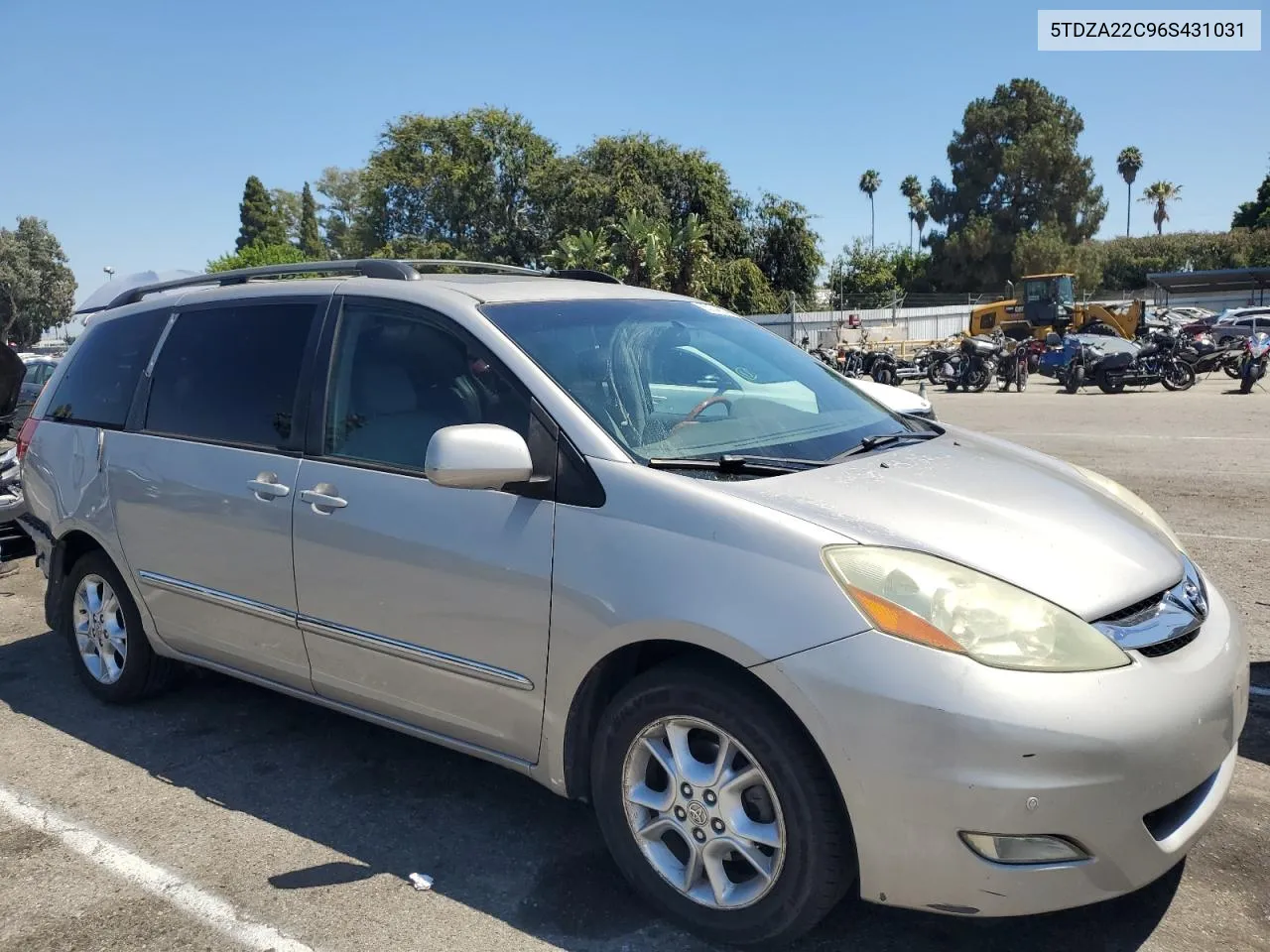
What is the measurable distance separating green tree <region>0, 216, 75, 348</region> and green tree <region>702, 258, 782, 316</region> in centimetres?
4353

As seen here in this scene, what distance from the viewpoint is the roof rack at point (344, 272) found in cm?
364

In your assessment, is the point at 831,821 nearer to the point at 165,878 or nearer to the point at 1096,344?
the point at 165,878

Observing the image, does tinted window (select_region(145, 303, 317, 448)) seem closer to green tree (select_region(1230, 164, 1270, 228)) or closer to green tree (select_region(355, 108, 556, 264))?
Answer: green tree (select_region(355, 108, 556, 264))

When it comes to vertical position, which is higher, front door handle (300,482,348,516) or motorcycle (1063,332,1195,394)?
front door handle (300,482,348,516)

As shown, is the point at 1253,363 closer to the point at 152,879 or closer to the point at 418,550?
the point at 418,550

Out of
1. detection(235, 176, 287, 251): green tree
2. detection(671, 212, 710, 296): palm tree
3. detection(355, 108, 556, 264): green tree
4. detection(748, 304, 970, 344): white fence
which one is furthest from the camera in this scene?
detection(235, 176, 287, 251): green tree

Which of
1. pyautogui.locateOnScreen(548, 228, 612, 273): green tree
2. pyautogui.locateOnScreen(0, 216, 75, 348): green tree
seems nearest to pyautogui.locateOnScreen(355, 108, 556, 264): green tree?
pyautogui.locateOnScreen(548, 228, 612, 273): green tree

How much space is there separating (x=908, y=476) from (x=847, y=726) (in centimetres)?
86

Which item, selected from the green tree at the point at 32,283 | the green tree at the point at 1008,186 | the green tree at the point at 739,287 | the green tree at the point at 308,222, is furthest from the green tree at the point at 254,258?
the green tree at the point at 1008,186

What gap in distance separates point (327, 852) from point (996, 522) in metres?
2.23

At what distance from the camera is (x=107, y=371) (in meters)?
4.48

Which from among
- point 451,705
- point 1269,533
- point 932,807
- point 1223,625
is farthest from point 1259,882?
point 1269,533

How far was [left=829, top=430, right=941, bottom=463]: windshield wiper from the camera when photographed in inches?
121

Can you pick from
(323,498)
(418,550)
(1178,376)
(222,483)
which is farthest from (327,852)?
(1178,376)
